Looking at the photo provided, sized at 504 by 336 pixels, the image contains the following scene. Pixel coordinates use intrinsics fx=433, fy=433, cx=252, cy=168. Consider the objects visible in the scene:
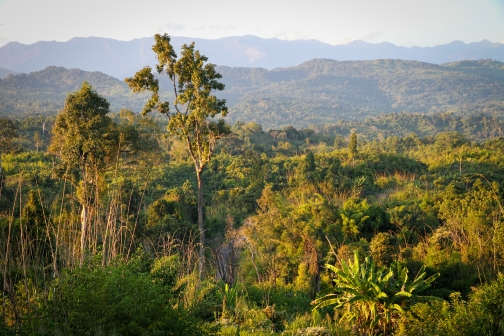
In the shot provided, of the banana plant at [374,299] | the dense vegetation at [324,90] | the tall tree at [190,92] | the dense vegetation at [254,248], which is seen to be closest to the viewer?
the dense vegetation at [254,248]

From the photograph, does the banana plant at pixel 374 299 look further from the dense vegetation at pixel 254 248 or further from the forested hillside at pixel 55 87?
the forested hillside at pixel 55 87

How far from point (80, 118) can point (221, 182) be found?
9.61 metres

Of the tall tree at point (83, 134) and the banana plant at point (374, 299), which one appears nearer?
the banana plant at point (374, 299)

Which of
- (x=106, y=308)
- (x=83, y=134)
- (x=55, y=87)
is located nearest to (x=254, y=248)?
(x=83, y=134)

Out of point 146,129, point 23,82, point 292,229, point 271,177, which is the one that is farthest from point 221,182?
point 23,82

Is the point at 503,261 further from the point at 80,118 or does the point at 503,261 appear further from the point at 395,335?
the point at 80,118

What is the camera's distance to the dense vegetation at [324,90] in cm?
10138

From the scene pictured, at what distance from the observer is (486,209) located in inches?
355

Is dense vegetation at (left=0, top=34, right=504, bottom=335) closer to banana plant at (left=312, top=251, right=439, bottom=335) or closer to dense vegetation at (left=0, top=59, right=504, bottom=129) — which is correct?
banana plant at (left=312, top=251, right=439, bottom=335)

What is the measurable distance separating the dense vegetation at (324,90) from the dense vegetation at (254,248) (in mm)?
67380

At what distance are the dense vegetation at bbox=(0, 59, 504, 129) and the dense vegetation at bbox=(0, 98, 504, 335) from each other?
67380 millimetres

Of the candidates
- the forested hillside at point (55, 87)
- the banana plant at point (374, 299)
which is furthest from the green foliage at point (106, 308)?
the forested hillside at point (55, 87)

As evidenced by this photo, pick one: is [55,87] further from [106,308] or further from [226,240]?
[106,308]

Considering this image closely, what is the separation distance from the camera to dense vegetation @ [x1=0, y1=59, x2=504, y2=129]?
101 meters
